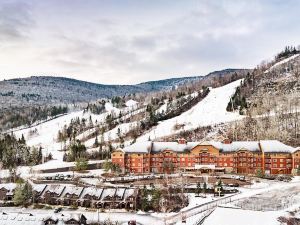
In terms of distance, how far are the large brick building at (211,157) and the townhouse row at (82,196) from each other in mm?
29922

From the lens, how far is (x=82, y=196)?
85.9 meters

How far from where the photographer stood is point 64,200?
8538 cm

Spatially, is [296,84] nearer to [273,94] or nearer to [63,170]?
[273,94]

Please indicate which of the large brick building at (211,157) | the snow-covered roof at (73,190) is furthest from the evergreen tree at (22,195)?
the large brick building at (211,157)

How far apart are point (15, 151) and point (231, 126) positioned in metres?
76.5

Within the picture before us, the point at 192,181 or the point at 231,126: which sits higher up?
the point at 231,126

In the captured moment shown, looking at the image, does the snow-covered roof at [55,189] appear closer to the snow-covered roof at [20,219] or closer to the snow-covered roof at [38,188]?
the snow-covered roof at [38,188]

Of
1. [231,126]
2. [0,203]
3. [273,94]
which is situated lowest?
[0,203]

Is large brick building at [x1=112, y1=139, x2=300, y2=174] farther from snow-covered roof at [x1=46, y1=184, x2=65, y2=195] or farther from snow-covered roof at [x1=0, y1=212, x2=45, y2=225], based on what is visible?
snow-covered roof at [x1=0, y1=212, x2=45, y2=225]

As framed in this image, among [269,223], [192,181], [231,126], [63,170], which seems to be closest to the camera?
[269,223]

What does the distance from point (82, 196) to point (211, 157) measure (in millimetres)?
42093

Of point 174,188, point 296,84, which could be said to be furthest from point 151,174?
point 296,84

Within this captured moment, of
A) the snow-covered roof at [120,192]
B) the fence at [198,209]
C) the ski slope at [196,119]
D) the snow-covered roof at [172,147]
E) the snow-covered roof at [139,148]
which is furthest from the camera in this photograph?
the ski slope at [196,119]

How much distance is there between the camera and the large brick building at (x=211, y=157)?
11044cm
